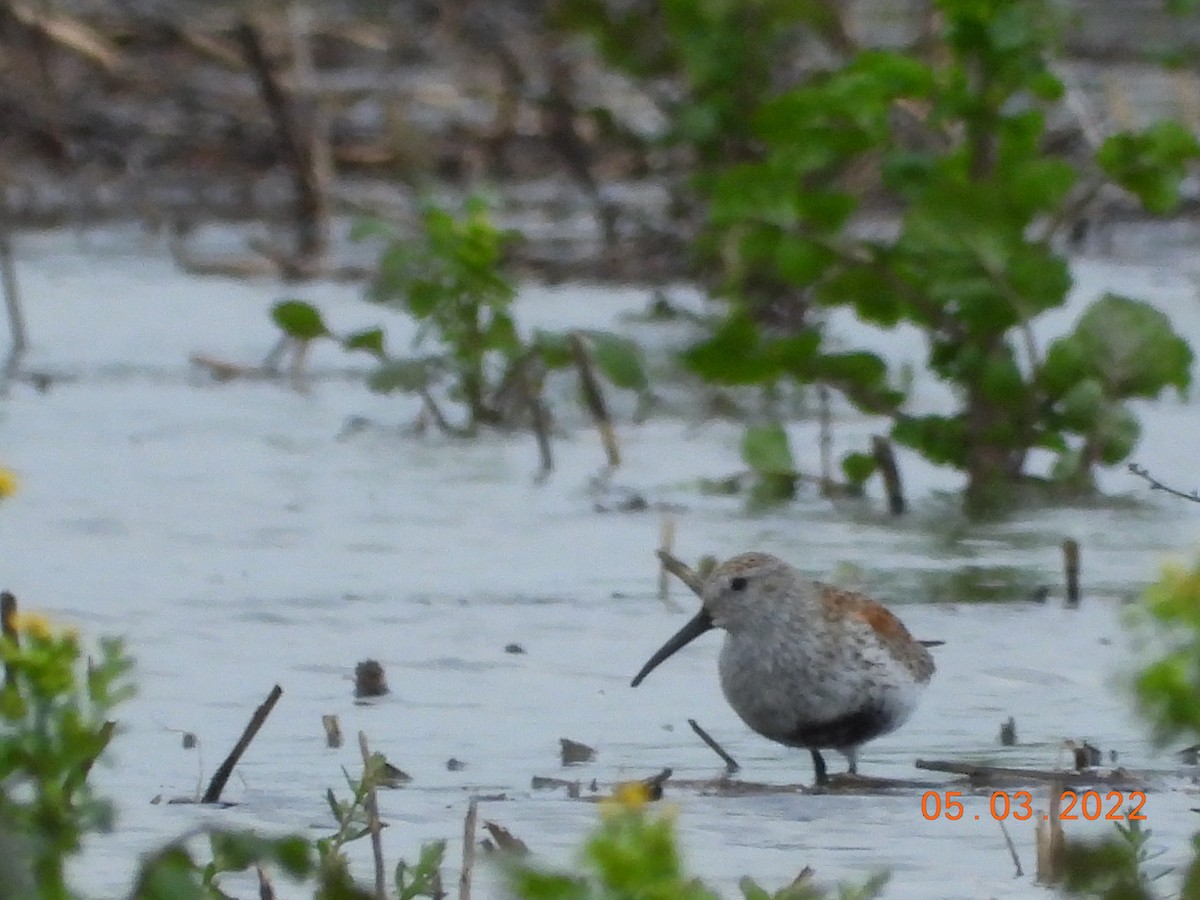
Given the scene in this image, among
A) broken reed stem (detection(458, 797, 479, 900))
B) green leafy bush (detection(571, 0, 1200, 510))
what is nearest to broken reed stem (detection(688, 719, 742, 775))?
broken reed stem (detection(458, 797, 479, 900))

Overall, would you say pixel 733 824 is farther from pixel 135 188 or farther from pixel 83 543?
pixel 135 188

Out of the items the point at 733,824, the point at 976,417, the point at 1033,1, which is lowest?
the point at 733,824

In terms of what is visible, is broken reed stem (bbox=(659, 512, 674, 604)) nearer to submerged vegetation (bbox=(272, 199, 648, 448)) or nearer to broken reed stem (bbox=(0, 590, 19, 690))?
submerged vegetation (bbox=(272, 199, 648, 448))

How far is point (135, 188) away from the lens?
11.0 metres

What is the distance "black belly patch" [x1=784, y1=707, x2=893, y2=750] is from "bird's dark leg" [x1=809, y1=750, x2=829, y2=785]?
0.07ft

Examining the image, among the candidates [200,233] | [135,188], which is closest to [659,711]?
[200,233]

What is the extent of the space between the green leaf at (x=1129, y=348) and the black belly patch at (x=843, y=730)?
2.04 metres

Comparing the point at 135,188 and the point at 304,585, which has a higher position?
the point at 135,188

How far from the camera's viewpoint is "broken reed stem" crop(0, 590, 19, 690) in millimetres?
2595

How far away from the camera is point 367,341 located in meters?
6.94

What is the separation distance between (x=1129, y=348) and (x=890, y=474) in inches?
22.9

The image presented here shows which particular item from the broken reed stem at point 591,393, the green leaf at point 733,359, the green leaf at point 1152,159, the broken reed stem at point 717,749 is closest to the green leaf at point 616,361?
the broken reed stem at point 591,393

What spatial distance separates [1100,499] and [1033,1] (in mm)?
1154

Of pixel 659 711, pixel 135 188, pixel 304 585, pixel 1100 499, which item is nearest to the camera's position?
pixel 659 711
